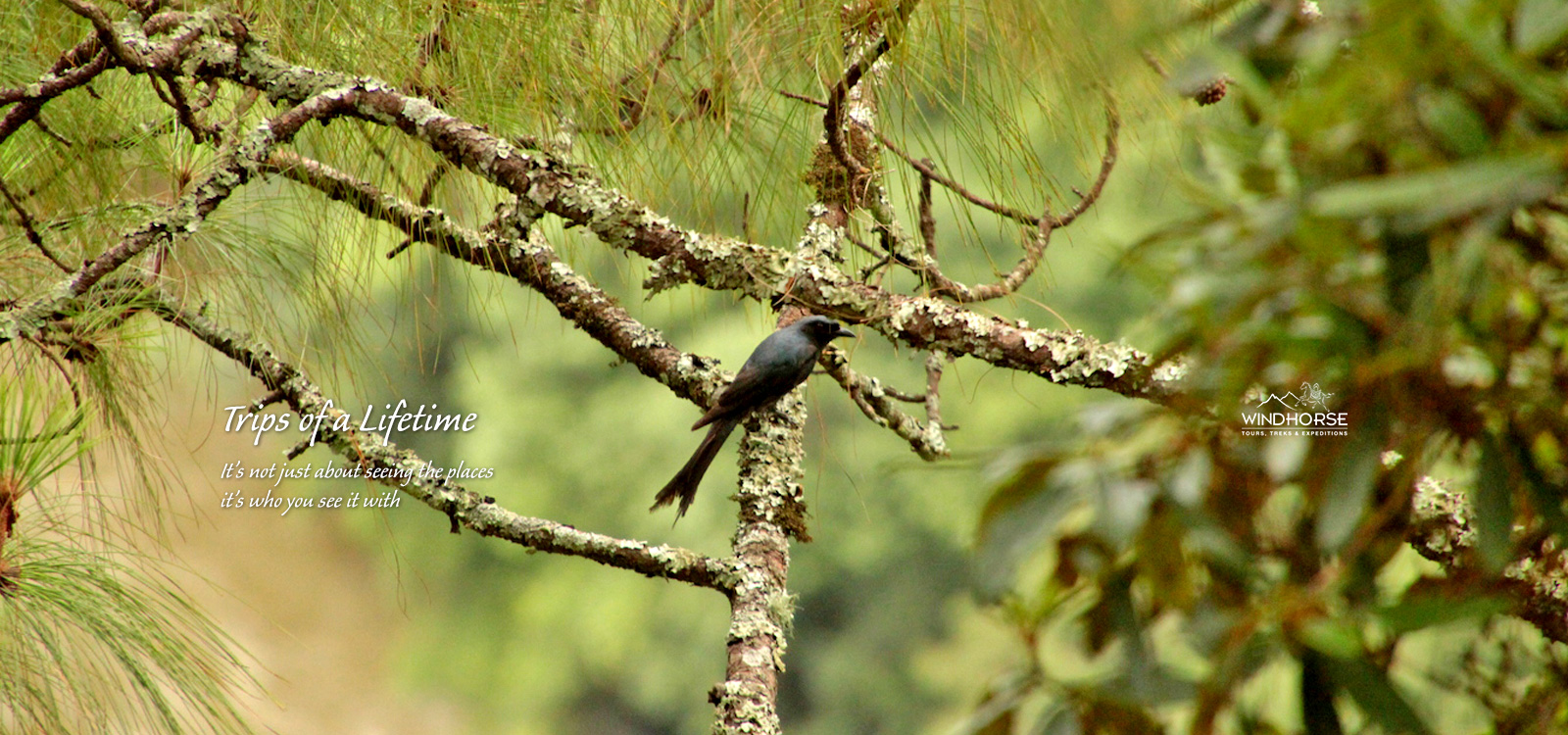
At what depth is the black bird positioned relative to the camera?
3.94 feet

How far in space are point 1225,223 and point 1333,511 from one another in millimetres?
79

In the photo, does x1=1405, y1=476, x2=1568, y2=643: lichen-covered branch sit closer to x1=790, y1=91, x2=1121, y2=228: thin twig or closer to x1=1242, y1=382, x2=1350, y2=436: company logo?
x1=1242, y1=382, x2=1350, y2=436: company logo

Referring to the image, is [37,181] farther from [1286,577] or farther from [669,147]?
[1286,577]

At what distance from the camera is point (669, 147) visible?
1285mm

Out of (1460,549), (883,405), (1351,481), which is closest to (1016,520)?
(1351,481)

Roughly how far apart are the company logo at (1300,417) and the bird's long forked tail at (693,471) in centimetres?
81

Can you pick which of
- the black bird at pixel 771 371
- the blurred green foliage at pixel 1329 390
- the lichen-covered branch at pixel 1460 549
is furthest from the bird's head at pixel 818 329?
the blurred green foliage at pixel 1329 390

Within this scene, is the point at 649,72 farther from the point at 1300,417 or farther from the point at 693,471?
the point at 1300,417

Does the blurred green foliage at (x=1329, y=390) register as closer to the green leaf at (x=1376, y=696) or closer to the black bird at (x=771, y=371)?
the green leaf at (x=1376, y=696)

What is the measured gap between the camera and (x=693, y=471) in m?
1.33

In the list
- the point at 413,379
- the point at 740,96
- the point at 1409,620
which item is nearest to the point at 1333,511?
the point at 1409,620

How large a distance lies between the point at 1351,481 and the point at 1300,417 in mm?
172

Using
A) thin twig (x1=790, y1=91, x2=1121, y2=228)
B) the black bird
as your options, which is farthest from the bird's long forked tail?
thin twig (x1=790, y1=91, x2=1121, y2=228)

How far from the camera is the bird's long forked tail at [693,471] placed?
4.20ft
